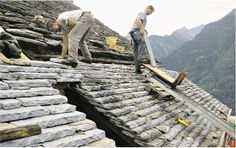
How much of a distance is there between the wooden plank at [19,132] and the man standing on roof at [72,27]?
3151 millimetres

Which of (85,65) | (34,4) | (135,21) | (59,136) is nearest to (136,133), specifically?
(59,136)

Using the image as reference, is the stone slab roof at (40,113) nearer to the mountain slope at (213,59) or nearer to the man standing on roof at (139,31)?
the man standing on roof at (139,31)

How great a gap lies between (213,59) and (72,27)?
87472 millimetres

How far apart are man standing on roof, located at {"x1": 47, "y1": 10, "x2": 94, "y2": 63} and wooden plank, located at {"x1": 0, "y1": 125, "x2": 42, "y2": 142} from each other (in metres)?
3.15

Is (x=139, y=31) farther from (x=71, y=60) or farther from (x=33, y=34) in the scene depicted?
(x=33, y=34)

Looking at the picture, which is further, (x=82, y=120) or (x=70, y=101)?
(x=70, y=101)

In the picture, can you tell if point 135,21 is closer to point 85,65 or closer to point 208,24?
point 85,65

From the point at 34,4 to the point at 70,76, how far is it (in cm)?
461

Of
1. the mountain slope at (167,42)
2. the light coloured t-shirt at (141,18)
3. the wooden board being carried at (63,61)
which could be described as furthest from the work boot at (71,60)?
the mountain slope at (167,42)

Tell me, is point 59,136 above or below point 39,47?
below

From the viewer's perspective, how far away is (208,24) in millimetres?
110500

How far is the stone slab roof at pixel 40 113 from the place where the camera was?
8.77ft

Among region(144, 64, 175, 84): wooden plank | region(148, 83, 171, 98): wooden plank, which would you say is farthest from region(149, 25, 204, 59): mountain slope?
region(148, 83, 171, 98): wooden plank

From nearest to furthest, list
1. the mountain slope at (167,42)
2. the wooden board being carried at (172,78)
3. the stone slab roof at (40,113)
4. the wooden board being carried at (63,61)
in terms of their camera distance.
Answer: the stone slab roof at (40,113), the wooden board being carried at (63,61), the wooden board being carried at (172,78), the mountain slope at (167,42)
